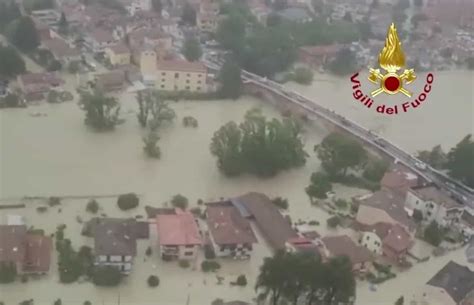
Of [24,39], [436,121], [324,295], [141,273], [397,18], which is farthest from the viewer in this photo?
[397,18]

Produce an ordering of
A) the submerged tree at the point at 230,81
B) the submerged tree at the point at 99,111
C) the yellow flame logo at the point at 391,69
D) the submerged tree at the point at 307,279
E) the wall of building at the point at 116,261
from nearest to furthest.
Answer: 1. the yellow flame logo at the point at 391,69
2. the submerged tree at the point at 307,279
3. the wall of building at the point at 116,261
4. the submerged tree at the point at 99,111
5. the submerged tree at the point at 230,81

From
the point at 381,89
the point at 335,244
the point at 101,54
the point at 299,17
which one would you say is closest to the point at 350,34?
the point at 299,17

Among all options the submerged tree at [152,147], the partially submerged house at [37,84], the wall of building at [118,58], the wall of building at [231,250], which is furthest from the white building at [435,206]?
the wall of building at [118,58]

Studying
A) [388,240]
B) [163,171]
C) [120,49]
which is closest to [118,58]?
[120,49]

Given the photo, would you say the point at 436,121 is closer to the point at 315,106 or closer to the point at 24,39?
the point at 315,106

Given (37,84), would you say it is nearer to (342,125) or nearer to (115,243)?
(342,125)

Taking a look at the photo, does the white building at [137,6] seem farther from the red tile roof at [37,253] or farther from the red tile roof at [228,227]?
the red tile roof at [37,253]

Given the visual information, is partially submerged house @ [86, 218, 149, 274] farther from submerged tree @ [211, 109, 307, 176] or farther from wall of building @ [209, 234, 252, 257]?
submerged tree @ [211, 109, 307, 176]
